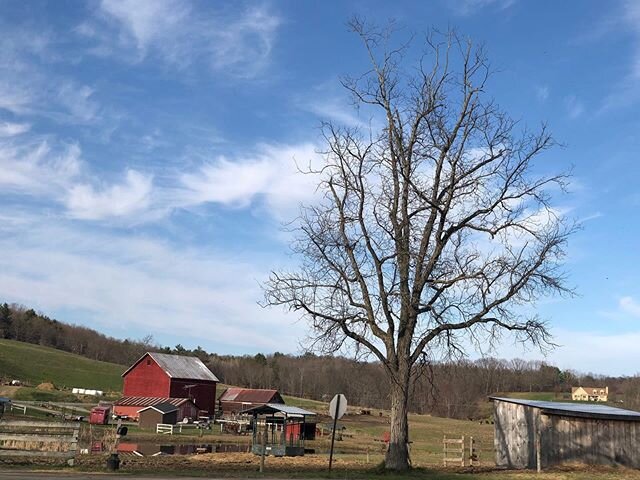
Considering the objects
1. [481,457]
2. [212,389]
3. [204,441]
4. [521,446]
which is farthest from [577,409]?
[212,389]

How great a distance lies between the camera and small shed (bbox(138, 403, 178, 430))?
5922cm

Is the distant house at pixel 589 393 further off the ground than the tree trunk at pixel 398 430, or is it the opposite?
the distant house at pixel 589 393

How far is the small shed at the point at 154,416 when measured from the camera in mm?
59219

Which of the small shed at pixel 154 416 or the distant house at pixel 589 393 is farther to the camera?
the distant house at pixel 589 393

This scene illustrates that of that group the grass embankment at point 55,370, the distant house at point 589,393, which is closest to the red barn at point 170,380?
the grass embankment at point 55,370

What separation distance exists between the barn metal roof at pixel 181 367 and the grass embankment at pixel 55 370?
31.7m

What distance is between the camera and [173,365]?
75.7 metres

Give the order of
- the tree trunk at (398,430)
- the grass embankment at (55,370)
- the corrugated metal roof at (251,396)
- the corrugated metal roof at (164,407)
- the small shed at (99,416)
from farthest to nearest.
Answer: the grass embankment at (55,370), the corrugated metal roof at (251,396), the corrugated metal roof at (164,407), the small shed at (99,416), the tree trunk at (398,430)

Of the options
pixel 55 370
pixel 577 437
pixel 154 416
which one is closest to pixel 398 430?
pixel 577 437

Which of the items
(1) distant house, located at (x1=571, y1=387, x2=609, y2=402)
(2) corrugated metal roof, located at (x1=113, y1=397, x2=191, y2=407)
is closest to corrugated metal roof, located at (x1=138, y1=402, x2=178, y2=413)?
(2) corrugated metal roof, located at (x1=113, y1=397, x2=191, y2=407)

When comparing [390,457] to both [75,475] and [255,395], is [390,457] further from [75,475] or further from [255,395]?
[255,395]

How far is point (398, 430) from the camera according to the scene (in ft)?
82.0

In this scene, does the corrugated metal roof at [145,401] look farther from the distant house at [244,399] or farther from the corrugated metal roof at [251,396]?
the corrugated metal roof at [251,396]

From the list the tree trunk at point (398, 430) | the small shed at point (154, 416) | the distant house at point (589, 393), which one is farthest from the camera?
the distant house at point (589, 393)
